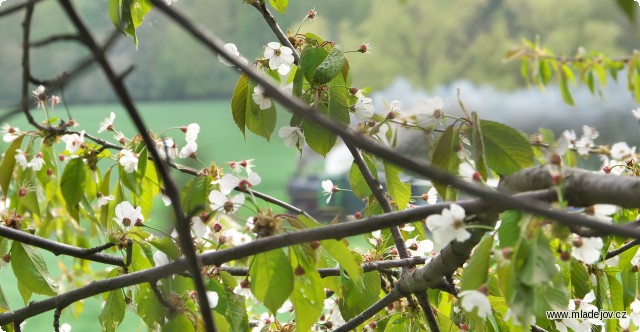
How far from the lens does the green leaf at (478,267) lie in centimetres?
33

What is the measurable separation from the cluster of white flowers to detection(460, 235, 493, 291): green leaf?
0.47 meters

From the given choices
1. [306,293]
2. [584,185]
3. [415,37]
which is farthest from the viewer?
[415,37]

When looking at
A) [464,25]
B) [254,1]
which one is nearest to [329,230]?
[254,1]

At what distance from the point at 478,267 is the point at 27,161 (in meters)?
0.50

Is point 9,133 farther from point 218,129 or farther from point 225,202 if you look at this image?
point 218,129

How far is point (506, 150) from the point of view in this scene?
0.36m

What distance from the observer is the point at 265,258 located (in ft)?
1.21

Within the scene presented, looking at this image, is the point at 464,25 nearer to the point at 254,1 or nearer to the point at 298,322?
the point at 254,1

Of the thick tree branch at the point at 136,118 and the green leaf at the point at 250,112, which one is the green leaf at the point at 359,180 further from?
the thick tree branch at the point at 136,118

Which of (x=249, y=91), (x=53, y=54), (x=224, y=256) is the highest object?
(x=53, y=54)

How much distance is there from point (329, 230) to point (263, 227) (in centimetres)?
7

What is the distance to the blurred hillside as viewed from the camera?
9.46 ft

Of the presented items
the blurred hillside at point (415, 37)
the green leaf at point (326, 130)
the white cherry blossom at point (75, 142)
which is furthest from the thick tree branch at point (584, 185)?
the blurred hillside at point (415, 37)

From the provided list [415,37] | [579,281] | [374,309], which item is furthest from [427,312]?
[415,37]
